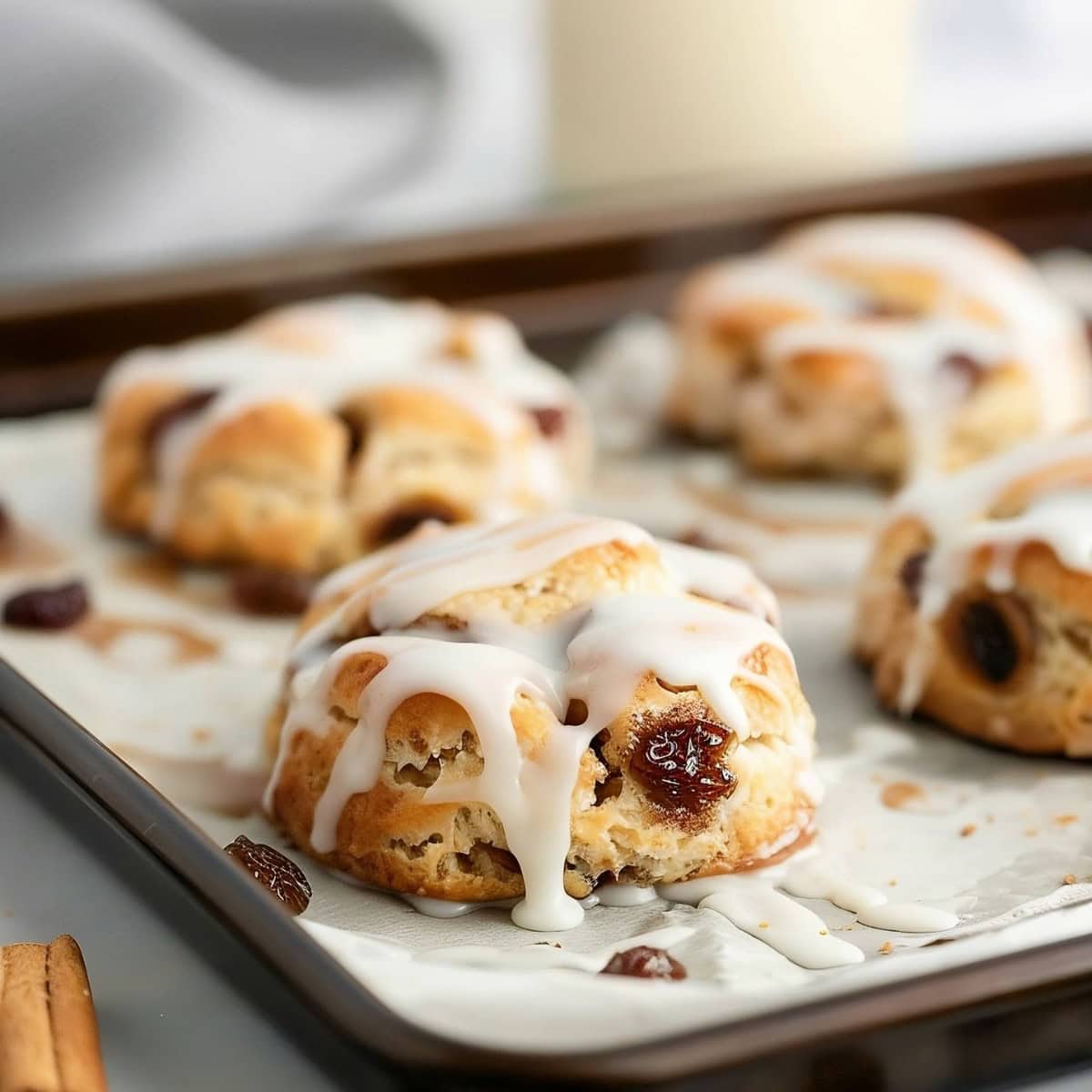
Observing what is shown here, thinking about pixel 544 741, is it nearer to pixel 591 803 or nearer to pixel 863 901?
pixel 591 803

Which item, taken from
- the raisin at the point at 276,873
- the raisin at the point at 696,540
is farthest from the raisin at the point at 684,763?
the raisin at the point at 696,540

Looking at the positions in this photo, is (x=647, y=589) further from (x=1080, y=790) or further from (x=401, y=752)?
(x=1080, y=790)

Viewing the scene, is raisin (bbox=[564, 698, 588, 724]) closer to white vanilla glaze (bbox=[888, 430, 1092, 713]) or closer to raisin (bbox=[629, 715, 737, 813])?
raisin (bbox=[629, 715, 737, 813])

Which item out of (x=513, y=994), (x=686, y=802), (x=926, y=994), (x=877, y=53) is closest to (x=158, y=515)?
(x=686, y=802)

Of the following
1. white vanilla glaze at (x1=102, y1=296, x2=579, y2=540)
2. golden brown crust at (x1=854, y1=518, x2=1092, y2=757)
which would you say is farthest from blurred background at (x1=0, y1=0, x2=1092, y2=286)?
golden brown crust at (x1=854, y1=518, x2=1092, y2=757)

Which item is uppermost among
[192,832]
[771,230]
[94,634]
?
[771,230]

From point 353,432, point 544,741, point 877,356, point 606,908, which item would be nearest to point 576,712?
point 544,741
